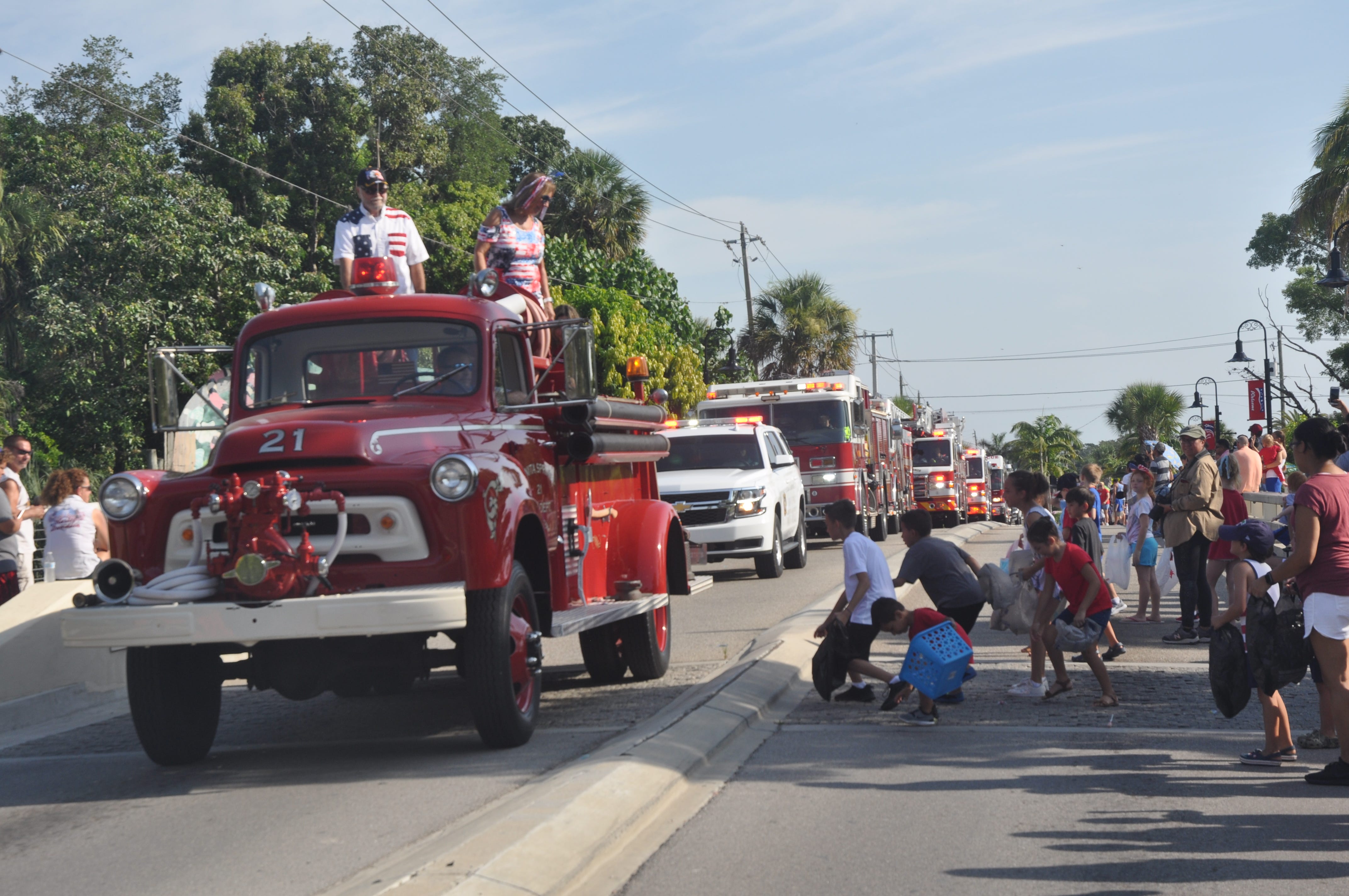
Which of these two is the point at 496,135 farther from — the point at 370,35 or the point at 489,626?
the point at 489,626

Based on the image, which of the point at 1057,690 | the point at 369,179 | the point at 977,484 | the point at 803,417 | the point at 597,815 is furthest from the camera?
the point at 977,484

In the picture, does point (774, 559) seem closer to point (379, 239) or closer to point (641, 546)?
point (641, 546)

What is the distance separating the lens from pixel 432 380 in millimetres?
8070

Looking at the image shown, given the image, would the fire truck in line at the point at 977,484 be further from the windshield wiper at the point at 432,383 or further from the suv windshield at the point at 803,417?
the windshield wiper at the point at 432,383

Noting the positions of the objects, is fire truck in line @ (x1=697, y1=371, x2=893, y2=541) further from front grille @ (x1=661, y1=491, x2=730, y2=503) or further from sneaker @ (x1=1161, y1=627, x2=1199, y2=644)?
sneaker @ (x1=1161, y1=627, x2=1199, y2=644)

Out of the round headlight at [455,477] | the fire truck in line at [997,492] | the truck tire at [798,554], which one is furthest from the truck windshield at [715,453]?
the fire truck in line at [997,492]

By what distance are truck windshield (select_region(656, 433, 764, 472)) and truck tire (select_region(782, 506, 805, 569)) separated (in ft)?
6.03

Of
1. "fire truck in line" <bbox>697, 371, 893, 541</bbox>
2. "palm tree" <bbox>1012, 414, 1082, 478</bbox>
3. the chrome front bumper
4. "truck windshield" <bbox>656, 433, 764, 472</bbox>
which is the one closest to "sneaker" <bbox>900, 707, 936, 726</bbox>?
the chrome front bumper

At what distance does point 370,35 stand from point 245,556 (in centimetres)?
4192

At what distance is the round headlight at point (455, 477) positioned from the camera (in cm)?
670

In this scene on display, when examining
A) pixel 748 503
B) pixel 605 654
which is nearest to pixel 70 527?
pixel 605 654

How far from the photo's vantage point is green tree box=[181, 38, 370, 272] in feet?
141

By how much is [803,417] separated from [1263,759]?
60.0 feet

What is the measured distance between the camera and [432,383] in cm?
805
